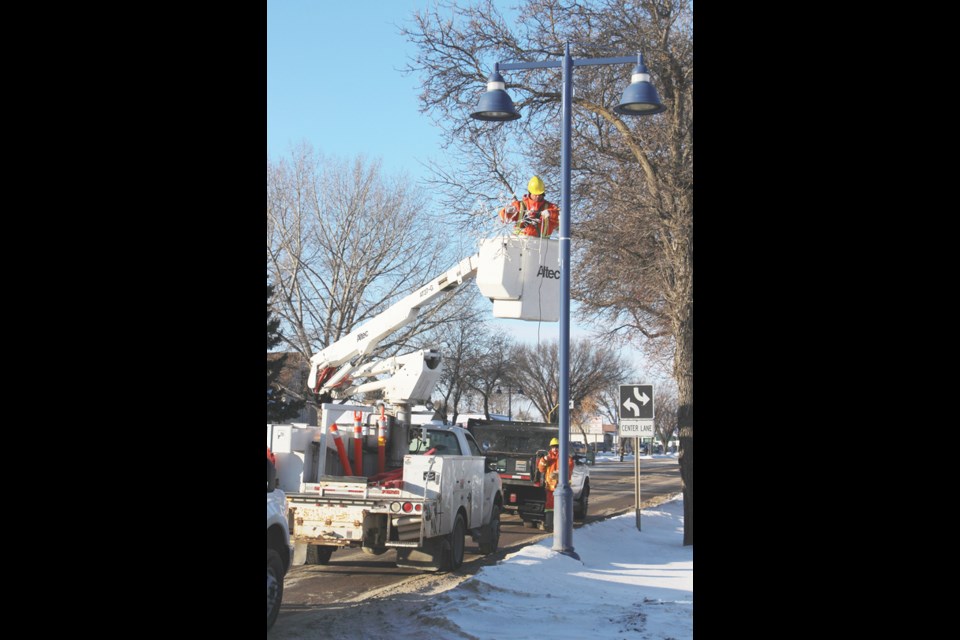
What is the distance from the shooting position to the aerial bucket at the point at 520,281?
12.7 metres

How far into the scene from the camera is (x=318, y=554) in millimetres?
13953

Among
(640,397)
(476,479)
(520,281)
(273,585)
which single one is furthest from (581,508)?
(273,585)

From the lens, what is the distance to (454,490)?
532 inches

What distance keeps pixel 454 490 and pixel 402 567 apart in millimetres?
1310

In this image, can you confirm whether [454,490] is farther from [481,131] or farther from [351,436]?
[481,131]

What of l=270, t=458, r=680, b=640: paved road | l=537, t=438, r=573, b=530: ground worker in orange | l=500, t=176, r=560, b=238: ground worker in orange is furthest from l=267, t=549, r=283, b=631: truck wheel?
l=537, t=438, r=573, b=530: ground worker in orange

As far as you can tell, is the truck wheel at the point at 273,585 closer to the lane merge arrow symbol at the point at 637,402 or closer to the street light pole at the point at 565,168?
the street light pole at the point at 565,168

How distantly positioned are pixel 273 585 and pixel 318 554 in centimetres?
573

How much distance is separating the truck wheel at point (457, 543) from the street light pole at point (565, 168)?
1337 millimetres

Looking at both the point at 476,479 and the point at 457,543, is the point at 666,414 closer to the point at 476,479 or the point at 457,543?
the point at 476,479

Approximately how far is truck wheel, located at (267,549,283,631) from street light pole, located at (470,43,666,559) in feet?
17.1

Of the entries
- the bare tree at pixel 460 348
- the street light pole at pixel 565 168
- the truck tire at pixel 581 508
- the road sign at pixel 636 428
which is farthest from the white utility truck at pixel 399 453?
the bare tree at pixel 460 348

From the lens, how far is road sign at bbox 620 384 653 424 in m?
17.2
